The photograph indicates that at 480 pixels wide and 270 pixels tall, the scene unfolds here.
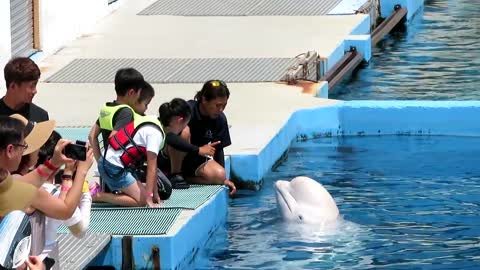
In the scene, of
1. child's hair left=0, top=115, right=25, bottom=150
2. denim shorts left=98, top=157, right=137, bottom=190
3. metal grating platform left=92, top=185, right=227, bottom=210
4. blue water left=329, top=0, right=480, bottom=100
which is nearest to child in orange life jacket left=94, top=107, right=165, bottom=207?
denim shorts left=98, top=157, right=137, bottom=190

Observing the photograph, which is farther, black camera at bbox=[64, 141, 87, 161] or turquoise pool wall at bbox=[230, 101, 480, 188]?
turquoise pool wall at bbox=[230, 101, 480, 188]

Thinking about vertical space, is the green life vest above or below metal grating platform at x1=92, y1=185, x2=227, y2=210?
above

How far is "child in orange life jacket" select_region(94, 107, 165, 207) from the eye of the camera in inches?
343

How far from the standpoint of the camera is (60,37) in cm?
1534

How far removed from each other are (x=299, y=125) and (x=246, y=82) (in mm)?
1300

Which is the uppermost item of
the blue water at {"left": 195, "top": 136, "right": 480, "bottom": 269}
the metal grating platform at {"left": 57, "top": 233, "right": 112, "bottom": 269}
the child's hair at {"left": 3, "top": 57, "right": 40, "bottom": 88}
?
the child's hair at {"left": 3, "top": 57, "right": 40, "bottom": 88}

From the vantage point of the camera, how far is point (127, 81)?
875 cm

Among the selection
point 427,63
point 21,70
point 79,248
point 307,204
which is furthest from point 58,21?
point 79,248

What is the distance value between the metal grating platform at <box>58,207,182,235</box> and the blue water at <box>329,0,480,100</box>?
549 cm

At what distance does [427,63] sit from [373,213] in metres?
6.07

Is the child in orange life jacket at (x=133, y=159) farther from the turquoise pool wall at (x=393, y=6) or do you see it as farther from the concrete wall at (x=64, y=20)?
the turquoise pool wall at (x=393, y=6)

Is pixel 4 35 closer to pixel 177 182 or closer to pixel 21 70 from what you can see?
pixel 177 182

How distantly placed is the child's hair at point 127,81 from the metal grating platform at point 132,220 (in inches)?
29.3

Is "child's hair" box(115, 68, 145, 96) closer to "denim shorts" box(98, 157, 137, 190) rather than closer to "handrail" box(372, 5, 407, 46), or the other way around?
"denim shorts" box(98, 157, 137, 190)
